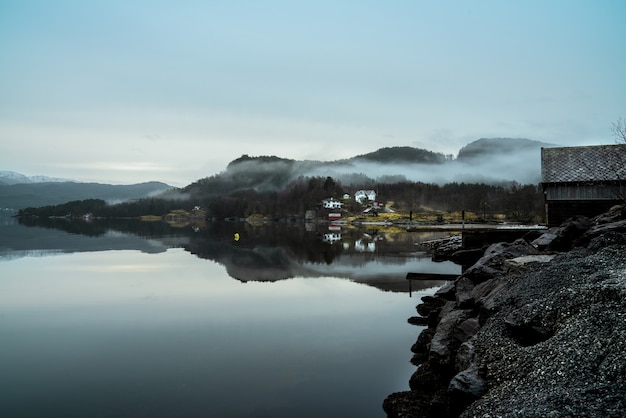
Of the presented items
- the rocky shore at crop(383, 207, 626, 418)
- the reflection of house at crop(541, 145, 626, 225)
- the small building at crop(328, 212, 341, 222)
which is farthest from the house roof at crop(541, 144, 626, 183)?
the small building at crop(328, 212, 341, 222)

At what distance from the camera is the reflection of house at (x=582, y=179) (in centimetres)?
3217

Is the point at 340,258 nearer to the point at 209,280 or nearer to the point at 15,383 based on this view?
the point at 209,280

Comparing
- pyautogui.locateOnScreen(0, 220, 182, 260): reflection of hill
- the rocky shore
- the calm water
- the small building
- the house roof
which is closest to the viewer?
the rocky shore

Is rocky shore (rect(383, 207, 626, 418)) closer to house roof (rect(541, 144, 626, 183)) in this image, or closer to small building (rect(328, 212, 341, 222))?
house roof (rect(541, 144, 626, 183))

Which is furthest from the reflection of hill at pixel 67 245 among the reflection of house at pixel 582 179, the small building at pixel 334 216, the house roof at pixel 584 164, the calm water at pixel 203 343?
the small building at pixel 334 216

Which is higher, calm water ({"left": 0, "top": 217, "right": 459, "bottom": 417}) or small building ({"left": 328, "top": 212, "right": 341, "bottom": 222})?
small building ({"left": 328, "top": 212, "right": 341, "bottom": 222})

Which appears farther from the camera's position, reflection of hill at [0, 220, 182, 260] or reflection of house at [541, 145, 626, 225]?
reflection of hill at [0, 220, 182, 260]

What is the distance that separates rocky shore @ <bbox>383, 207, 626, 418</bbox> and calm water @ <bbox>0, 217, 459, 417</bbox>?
1.64 m

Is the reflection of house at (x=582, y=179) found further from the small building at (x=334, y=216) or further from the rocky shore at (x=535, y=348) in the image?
the small building at (x=334, y=216)

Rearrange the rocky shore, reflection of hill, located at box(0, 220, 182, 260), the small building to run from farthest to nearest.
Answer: the small building
reflection of hill, located at box(0, 220, 182, 260)
the rocky shore

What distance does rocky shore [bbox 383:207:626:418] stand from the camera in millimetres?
7070

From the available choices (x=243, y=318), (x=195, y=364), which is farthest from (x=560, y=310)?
(x=243, y=318)

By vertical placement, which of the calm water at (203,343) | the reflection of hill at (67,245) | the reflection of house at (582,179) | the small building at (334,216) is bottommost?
the calm water at (203,343)

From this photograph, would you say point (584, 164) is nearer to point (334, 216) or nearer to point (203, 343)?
point (203, 343)
